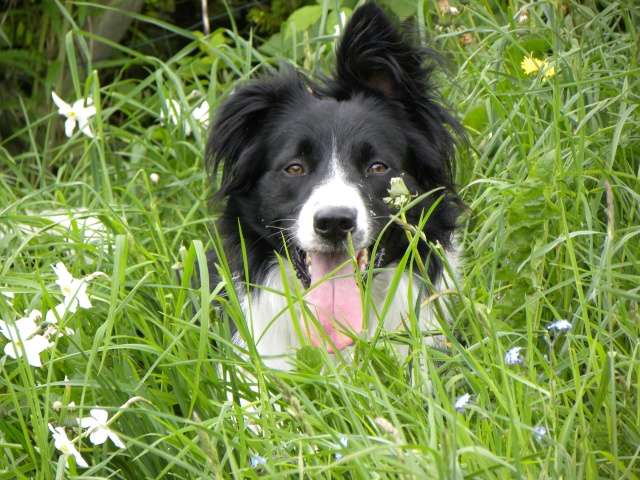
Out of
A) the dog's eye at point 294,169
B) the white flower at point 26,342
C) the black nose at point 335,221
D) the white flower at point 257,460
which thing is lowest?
the white flower at point 257,460

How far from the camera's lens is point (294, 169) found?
3.44m

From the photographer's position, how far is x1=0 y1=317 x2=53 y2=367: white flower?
2.46 meters

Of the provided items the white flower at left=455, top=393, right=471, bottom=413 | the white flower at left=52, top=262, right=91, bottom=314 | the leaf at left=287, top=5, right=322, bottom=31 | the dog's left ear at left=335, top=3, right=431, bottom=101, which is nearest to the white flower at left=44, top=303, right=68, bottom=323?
the white flower at left=52, top=262, right=91, bottom=314

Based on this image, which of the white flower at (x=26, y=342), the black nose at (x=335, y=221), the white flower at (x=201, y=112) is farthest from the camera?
the white flower at (x=201, y=112)

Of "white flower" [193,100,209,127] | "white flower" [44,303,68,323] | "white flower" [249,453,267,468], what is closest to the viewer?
"white flower" [249,453,267,468]

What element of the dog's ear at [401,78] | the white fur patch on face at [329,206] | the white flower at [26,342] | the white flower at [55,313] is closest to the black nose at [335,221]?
the white fur patch on face at [329,206]

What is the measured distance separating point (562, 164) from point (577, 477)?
1337 mm

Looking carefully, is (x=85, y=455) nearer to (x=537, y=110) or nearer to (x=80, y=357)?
(x=80, y=357)

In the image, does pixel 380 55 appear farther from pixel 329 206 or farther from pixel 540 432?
pixel 540 432

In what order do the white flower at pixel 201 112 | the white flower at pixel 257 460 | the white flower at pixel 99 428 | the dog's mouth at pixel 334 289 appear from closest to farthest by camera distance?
the white flower at pixel 257 460 → the white flower at pixel 99 428 → the dog's mouth at pixel 334 289 → the white flower at pixel 201 112

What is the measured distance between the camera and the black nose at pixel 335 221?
3.03 meters

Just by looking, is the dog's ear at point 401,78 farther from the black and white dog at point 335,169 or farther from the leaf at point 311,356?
the leaf at point 311,356

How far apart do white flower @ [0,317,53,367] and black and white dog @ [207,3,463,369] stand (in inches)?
35.5

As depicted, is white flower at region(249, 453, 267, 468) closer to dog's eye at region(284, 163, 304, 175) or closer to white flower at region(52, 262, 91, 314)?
white flower at region(52, 262, 91, 314)
